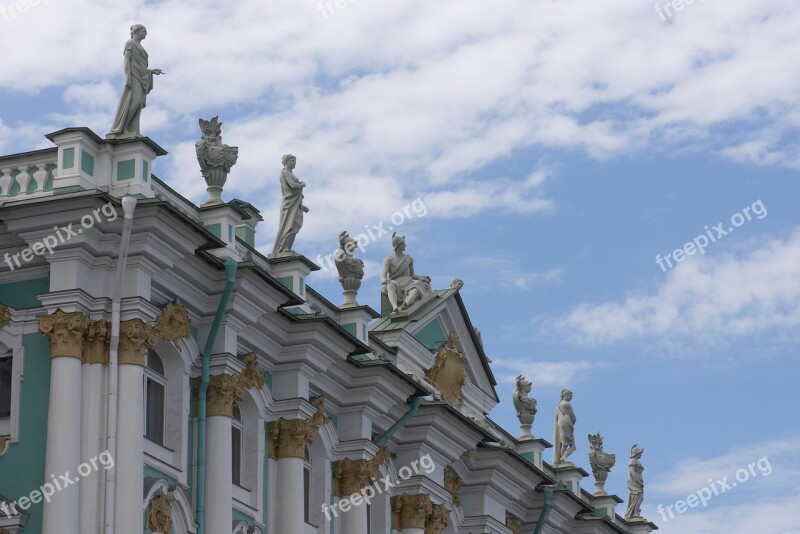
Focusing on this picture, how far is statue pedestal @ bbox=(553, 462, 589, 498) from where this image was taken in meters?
42.4

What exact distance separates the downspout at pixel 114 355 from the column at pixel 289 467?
4.90 m

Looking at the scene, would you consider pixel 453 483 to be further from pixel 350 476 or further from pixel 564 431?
pixel 564 431

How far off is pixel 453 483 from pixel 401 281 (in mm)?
3988

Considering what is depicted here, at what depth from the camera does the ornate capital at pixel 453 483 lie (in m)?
36.8

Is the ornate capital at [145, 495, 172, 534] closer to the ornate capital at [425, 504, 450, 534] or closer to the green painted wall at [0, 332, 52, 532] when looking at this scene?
the green painted wall at [0, 332, 52, 532]

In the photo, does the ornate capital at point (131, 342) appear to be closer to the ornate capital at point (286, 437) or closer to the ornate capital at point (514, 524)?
the ornate capital at point (286, 437)

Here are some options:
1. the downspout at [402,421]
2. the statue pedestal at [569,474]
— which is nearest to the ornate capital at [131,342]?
the downspout at [402,421]

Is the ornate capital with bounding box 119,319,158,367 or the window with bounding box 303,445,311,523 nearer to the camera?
the ornate capital with bounding box 119,319,158,367

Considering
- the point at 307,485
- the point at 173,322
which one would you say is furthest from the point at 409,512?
the point at 173,322

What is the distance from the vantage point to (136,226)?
2670 cm

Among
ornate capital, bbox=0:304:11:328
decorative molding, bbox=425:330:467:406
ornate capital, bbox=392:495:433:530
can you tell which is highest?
decorative molding, bbox=425:330:467:406

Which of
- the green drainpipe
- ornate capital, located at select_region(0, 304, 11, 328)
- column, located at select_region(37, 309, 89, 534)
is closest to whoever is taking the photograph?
column, located at select_region(37, 309, 89, 534)

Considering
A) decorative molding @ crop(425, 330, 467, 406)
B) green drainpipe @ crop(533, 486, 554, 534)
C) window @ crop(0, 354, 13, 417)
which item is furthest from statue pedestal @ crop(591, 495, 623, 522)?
window @ crop(0, 354, 13, 417)

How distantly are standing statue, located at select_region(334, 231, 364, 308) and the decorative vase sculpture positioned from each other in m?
4.51
